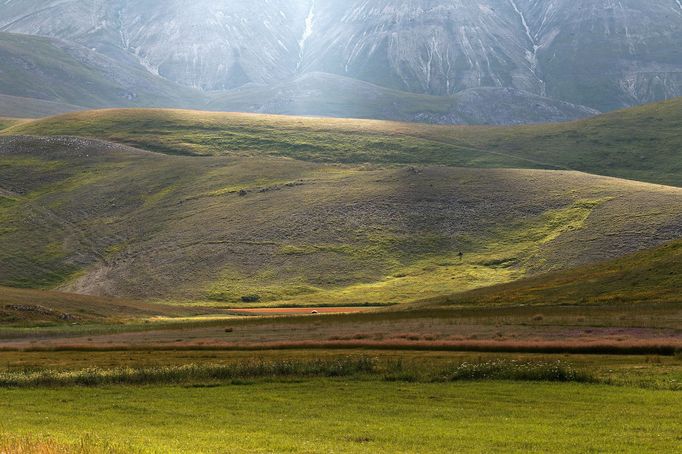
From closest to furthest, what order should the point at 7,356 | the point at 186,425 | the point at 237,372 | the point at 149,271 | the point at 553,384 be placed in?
the point at 186,425 → the point at 553,384 → the point at 237,372 → the point at 7,356 → the point at 149,271

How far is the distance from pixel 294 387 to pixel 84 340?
4439 centimetres

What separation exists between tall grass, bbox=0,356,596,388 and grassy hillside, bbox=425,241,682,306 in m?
51.6

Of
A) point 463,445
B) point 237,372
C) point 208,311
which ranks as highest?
point 463,445

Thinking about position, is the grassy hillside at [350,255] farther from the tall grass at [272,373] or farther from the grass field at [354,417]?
the grass field at [354,417]

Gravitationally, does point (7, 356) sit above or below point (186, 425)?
below

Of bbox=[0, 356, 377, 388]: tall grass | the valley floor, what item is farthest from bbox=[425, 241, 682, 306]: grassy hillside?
the valley floor

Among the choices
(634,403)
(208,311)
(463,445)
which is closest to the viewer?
(463,445)

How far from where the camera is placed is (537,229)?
190375mm

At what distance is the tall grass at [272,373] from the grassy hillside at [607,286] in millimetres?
51582

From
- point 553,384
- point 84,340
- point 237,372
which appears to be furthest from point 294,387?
point 84,340

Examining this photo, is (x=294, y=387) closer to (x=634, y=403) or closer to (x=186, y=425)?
(x=186, y=425)

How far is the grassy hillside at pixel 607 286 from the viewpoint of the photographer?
98.4 meters

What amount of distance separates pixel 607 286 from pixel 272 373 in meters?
69.9

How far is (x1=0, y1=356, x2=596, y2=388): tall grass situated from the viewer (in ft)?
150
